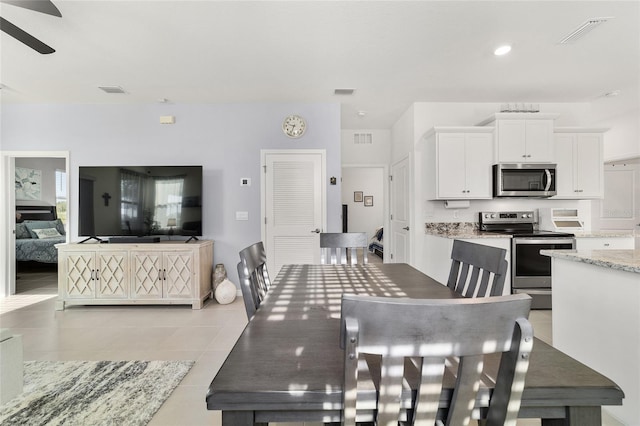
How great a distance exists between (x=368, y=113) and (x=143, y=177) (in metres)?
3.28

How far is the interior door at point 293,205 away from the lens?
414 centimetres

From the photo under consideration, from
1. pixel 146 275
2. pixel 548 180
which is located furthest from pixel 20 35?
pixel 548 180

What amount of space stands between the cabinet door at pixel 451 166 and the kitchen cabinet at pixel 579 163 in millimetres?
1252

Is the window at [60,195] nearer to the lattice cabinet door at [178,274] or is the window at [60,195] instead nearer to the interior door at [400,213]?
the lattice cabinet door at [178,274]

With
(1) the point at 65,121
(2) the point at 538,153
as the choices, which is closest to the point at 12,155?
(1) the point at 65,121

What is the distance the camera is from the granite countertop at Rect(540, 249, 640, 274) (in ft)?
4.80

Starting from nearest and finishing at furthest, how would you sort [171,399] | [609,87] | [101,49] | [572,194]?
[171,399] → [101,49] → [609,87] → [572,194]

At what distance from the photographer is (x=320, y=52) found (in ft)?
9.09

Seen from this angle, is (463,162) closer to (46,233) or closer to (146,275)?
(146,275)

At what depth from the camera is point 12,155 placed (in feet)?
13.5

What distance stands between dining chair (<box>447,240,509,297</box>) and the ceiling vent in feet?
7.30

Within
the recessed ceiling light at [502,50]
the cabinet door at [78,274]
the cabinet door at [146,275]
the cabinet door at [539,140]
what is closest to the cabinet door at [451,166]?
the cabinet door at [539,140]

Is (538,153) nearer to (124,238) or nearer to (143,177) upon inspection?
(143,177)

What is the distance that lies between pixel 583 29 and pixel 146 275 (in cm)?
496
